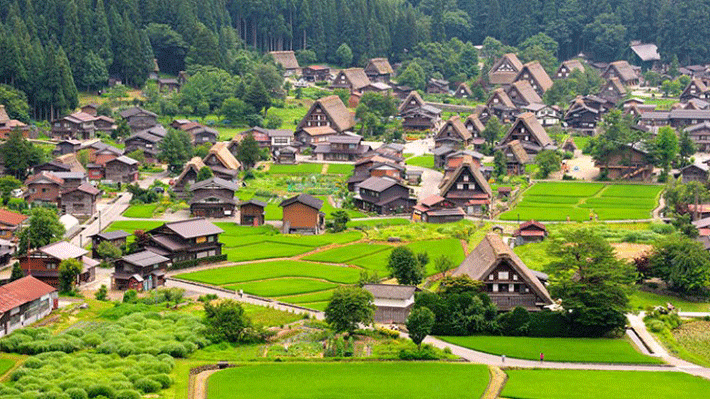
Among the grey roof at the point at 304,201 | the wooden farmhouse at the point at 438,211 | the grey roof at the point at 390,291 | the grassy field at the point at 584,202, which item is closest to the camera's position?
the grey roof at the point at 390,291

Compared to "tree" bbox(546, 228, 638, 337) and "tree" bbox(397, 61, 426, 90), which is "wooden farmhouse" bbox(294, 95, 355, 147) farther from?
"tree" bbox(546, 228, 638, 337)

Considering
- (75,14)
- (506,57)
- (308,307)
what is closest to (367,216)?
(308,307)

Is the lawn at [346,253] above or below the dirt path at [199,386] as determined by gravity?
above

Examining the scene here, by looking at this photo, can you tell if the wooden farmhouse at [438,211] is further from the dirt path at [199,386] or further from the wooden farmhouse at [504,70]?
the wooden farmhouse at [504,70]

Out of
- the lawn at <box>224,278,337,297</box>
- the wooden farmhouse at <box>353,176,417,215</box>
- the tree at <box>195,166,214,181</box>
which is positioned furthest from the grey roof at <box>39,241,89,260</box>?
the wooden farmhouse at <box>353,176,417,215</box>

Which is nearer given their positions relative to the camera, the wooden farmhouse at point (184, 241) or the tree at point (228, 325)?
the tree at point (228, 325)

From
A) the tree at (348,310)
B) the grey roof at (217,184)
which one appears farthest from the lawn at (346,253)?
the tree at (348,310)

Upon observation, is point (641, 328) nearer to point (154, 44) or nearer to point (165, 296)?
point (165, 296)

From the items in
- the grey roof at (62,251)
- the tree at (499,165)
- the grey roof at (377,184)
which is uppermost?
the tree at (499,165)

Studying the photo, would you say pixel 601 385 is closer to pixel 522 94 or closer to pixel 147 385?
pixel 147 385
